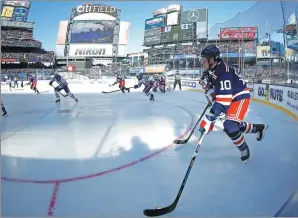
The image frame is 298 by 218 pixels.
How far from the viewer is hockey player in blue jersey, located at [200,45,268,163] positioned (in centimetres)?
193

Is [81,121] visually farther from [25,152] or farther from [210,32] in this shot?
[210,32]

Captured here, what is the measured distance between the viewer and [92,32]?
106ft

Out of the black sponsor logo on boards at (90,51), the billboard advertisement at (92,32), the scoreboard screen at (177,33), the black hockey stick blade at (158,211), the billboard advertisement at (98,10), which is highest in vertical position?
the billboard advertisement at (98,10)

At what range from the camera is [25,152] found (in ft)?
8.16

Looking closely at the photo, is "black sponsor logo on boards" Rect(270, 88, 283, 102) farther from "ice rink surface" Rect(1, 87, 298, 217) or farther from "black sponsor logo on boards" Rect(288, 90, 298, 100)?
"ice rink surface" Rect(1, 87, 298, 217)

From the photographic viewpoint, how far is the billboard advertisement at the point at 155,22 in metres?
29.7

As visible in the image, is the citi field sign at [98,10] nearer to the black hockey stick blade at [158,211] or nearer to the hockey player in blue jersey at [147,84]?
the hockey player in blue jersey at [147,84]

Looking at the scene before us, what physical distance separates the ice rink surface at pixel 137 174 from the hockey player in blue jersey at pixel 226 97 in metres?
0.30

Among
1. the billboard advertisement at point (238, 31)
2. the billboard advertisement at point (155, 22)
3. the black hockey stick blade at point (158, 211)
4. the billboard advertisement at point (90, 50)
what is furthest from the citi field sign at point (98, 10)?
the black hockey stick blade at point (158, 211)

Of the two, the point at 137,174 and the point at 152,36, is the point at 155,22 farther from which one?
the point at 137,174

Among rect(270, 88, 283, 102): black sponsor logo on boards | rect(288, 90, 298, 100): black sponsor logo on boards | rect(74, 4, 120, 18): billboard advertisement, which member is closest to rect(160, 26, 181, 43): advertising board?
rect(74, 4, 120, 18): billboard advertisement

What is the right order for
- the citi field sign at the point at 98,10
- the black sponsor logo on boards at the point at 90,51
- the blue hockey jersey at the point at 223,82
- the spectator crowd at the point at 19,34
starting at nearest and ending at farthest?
1. the blue hockey jersey at the point at 223,82
2. the spectator crowd at the point at 19,34
3. the citi field sign at the point at 98,10
4. the black sponsor logo on boards at the point at 90,51

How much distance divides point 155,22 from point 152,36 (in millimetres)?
1587

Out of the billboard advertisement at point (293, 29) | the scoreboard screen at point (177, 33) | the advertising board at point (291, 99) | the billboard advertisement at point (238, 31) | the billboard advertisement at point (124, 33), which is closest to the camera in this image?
the billboard advertisement at point (293, 29)
